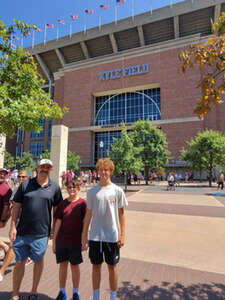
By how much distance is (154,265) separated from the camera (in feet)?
11.7

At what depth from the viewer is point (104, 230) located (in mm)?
2404

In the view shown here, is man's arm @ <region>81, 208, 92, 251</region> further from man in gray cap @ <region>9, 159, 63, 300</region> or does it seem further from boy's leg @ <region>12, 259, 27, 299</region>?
boy's leg @ <region>12, 259, 27, 299</region>

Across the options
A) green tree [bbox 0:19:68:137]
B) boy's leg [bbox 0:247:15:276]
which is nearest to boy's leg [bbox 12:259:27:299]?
boy's leg [bbox 0:247:15:276]

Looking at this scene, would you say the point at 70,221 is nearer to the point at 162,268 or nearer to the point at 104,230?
the point at 104,230

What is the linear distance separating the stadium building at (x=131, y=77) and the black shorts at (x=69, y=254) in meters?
37.7

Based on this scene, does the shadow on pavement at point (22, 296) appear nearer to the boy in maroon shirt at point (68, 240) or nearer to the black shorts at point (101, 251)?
the boy in maroon shirt at point (68, 240)

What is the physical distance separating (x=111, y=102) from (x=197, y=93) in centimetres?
1969

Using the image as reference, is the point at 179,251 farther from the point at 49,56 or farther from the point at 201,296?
the point at 49,56

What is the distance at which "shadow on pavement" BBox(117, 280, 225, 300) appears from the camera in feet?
8.70

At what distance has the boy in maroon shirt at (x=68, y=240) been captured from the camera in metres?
2.50

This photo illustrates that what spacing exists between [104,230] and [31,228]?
0.96m

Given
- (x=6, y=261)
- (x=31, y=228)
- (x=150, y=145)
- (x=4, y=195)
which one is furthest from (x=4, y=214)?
(x=150, y=145)

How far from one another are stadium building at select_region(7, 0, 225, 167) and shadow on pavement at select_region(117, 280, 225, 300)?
3669cm

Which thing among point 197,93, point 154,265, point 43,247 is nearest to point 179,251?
point 154,265
